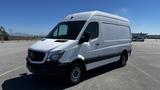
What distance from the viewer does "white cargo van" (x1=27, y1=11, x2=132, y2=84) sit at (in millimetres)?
7582

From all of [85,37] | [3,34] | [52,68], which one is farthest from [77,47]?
[3,34]

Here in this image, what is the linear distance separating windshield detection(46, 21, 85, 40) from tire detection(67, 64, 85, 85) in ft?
3.41

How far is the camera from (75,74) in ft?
27.3

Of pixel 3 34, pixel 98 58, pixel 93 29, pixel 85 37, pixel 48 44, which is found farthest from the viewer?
pixel 3 34

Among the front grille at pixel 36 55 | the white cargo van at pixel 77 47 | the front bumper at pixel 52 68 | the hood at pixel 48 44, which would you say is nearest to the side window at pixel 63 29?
the white cargo van at pixel 77 47

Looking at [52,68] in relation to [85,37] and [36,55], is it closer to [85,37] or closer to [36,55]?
[36,55]

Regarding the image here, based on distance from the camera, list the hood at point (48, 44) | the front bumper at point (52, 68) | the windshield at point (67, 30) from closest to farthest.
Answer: the front bumper at point (52, 68) < the hood at point (48, 44) < the windshield at point (67, 30)

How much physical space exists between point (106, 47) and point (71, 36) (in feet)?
7.86

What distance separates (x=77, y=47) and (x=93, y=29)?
142 centimetres

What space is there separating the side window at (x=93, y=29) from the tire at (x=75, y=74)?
4.62 ft

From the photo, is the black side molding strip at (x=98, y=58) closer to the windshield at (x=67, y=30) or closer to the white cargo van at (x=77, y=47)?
the white cargo van at (x=77, y=47)

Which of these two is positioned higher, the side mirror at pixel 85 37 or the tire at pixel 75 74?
the side mirror at pixel 85 37

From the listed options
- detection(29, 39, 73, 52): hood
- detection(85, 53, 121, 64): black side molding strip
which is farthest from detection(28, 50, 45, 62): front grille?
detection(85, 53, 121, 64): black side molding strip

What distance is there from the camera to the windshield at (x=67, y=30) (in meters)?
8.63
